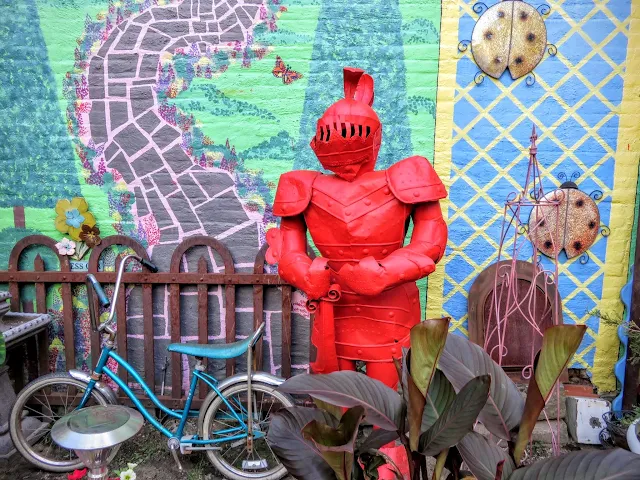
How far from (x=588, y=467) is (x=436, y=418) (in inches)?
8.3

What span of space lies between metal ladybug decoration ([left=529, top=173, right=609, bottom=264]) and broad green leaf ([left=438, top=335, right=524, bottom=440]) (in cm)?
A: 223

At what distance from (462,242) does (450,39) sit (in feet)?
4.12

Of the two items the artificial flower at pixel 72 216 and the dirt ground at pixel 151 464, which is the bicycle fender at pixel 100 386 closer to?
the dirt ground at pixel 151 464

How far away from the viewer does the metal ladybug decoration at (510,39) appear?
2.70 meters

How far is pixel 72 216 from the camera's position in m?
2.98

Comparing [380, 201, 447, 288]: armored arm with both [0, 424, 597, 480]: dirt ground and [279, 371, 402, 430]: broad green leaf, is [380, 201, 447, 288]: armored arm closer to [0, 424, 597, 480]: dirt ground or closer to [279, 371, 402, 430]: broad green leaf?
[279, 371, 402, 430]: broad green leaf

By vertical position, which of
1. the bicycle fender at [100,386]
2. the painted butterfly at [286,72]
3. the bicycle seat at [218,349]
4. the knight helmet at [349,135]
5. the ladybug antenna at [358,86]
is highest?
the painted butterfly at [286,72]

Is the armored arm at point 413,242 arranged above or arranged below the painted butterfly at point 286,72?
below

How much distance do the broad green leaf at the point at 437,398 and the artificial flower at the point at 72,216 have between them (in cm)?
287

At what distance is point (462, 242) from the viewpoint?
2.89 meters

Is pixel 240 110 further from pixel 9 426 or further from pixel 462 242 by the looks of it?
pixel 9 426

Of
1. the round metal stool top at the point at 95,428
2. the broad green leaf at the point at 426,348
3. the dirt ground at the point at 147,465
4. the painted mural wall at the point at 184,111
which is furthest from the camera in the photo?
the painted mural wall at the point at 184,111

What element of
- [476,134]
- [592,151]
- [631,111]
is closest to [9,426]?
[476,134]

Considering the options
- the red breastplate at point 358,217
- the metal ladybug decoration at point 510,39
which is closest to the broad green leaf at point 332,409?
the red breastplate at point 358,217
